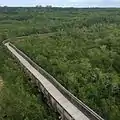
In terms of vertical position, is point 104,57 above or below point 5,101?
below

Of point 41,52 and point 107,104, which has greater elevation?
point 107,104

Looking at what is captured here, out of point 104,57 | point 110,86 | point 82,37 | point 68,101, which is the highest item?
point 68,101

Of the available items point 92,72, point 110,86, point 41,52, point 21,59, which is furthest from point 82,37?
point 110,86

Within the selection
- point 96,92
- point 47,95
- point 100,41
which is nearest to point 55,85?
point 47,95

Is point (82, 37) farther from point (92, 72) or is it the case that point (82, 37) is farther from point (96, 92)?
point (96, 92)

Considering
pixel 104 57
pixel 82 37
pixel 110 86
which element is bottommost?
pixel 82 37

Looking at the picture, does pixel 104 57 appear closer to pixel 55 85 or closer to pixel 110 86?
pixel 110 86

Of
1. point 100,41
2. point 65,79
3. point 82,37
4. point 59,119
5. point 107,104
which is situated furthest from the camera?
point 82,37

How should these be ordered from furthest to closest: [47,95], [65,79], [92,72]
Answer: [92,72] → [65,79] → [47,95]

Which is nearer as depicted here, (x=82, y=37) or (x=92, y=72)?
(x=92, y=72)
